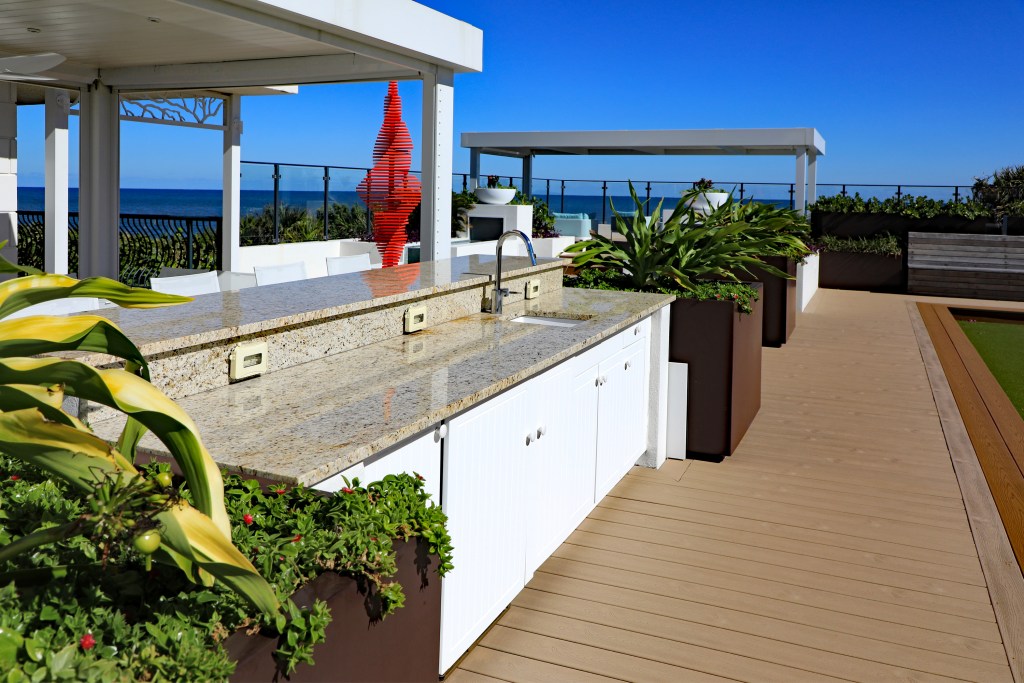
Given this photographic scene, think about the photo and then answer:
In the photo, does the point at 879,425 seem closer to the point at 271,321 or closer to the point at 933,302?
the point at 271,321

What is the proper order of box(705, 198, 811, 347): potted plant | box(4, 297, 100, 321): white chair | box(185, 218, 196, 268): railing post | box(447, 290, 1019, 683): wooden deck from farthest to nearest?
box(185, 218, 196, 268): railing post, box(705, 198, 811, 347): potted plant, box(4, 297, 100, 321): white chair, box(447, 290, 1019, 683): wooden deck

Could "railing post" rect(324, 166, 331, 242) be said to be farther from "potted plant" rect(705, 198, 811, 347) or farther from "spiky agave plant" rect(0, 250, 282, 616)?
"spiky agave plant" rect(0, 250, 282, 616)

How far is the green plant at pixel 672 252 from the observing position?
5.48 meters

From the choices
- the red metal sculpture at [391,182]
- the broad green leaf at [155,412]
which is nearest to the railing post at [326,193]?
the red metal sculpture at [391,182]

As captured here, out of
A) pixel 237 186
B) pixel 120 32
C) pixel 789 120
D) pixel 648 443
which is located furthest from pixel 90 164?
pixel 789 120

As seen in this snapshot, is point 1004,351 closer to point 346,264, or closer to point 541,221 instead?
point 346,264

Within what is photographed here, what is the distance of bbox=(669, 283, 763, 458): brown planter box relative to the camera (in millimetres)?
5246

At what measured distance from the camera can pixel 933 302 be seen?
46.4 feet

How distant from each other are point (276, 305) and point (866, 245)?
1449 cm

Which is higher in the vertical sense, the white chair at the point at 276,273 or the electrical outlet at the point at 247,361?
the white chair at the point at 276,273

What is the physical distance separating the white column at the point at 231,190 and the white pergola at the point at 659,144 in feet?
31.9

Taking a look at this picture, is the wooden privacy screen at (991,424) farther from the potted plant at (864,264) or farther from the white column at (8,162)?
the white column at (8,162)

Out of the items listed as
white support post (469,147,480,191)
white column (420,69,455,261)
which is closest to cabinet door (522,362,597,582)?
white column (420,69,455,261)

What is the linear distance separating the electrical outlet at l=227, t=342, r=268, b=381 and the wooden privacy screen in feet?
10.2
